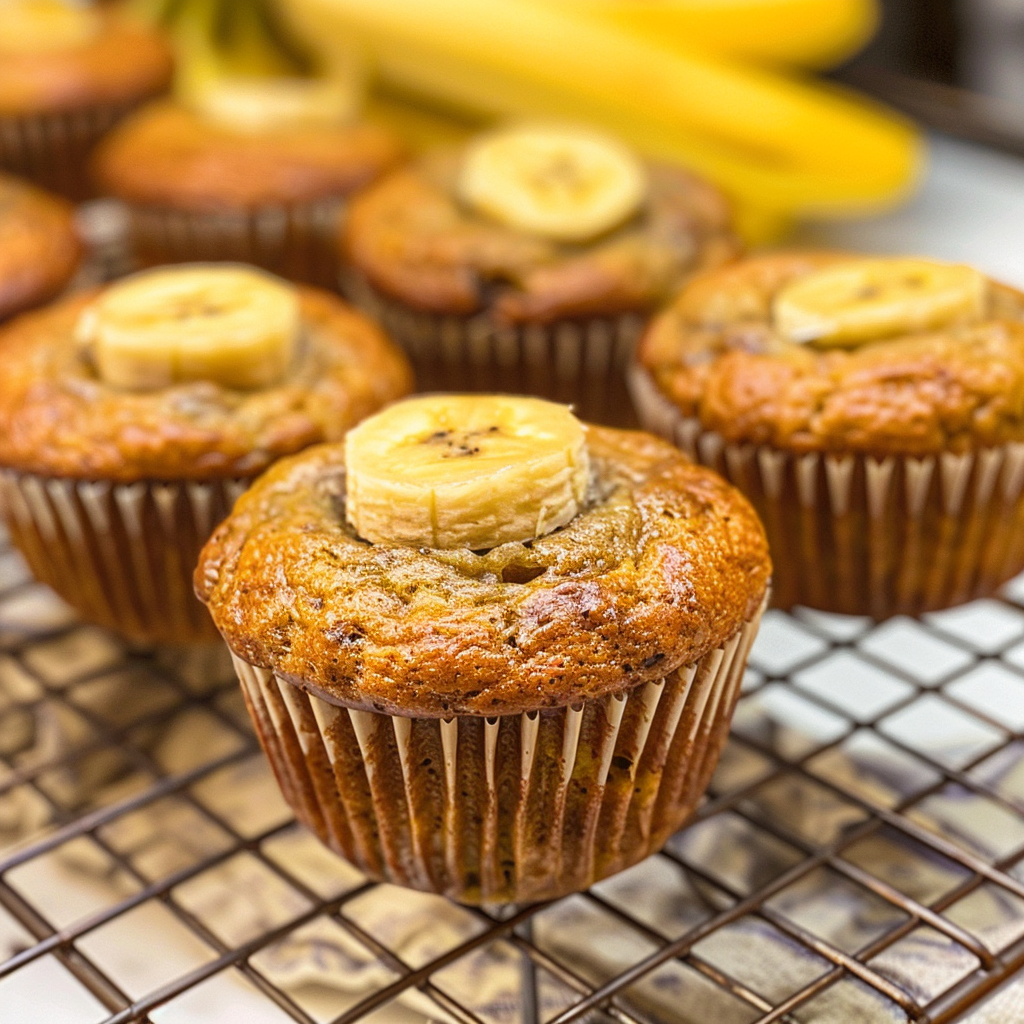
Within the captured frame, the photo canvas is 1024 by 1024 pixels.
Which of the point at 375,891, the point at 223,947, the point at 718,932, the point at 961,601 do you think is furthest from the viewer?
the point at 961,601

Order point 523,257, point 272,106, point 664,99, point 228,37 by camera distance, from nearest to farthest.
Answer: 1. point 523,257
2. point 272,106
3. point 664,99
4. point 228,37

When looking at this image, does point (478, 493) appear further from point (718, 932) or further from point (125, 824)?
point (125, 824)

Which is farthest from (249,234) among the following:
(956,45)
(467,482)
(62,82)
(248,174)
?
(956,45)

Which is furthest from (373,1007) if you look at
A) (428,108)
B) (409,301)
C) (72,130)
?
(428,108)

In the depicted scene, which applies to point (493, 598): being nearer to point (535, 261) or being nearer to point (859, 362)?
point (859, 362)

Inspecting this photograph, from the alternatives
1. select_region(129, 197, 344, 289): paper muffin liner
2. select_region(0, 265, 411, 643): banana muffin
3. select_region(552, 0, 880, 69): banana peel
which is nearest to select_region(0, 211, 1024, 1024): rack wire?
select_region(0, 265, 411, 643): banana muffin

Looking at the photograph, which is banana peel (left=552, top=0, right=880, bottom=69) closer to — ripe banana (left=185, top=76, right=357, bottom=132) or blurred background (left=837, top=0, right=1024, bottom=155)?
ripe banana (left=185, top=76, right=357, bottom=132)
